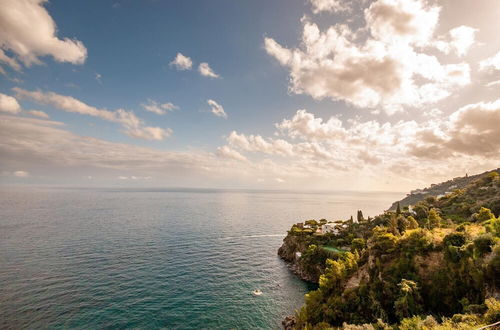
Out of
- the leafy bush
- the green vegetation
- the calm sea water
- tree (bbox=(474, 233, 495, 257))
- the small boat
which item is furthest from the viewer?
the small boat

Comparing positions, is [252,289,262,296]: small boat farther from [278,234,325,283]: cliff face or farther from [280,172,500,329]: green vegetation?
[280,172,500,329]: green vegetation

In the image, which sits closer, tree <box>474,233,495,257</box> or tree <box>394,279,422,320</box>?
tree <box>474,233,495,257</box>

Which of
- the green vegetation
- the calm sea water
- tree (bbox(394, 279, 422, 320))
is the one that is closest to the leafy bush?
the green vegetation

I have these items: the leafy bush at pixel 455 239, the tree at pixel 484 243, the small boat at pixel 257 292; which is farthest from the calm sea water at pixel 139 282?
the tree at pixel 484 243

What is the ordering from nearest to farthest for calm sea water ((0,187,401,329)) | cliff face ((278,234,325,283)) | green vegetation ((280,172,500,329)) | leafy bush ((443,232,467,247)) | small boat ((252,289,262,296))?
1. green vegetation ((280,172,500,329))
2. leafy bush ((443,232,467,247))
3. calm sea water ((0,187,401,329))
4. small boat ((252,289,262,296))
5. cliff face ((278,234,325,283))

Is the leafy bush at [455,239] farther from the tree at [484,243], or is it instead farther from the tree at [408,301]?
the tree at [408,301]

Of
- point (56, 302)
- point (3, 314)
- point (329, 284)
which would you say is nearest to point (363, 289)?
point (329, 284)

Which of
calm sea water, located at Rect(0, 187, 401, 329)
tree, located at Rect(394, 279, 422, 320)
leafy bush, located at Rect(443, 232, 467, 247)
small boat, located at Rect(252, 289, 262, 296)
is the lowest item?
small boat, located at Rect(252, 289, 262, 296)

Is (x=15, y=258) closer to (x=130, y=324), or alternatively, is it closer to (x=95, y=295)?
(x=95, y=295)

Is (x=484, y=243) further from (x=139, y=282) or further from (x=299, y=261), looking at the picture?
(x=139, y=282)

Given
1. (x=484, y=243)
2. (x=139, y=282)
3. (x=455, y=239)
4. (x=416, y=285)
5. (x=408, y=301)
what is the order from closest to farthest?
(x=484, y=243) → (x=408, y=301) → (x=416, y=285) → (x=455, y=239) → (x=139, y=282)

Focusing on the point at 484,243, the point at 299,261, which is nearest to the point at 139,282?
the point at 299,261
